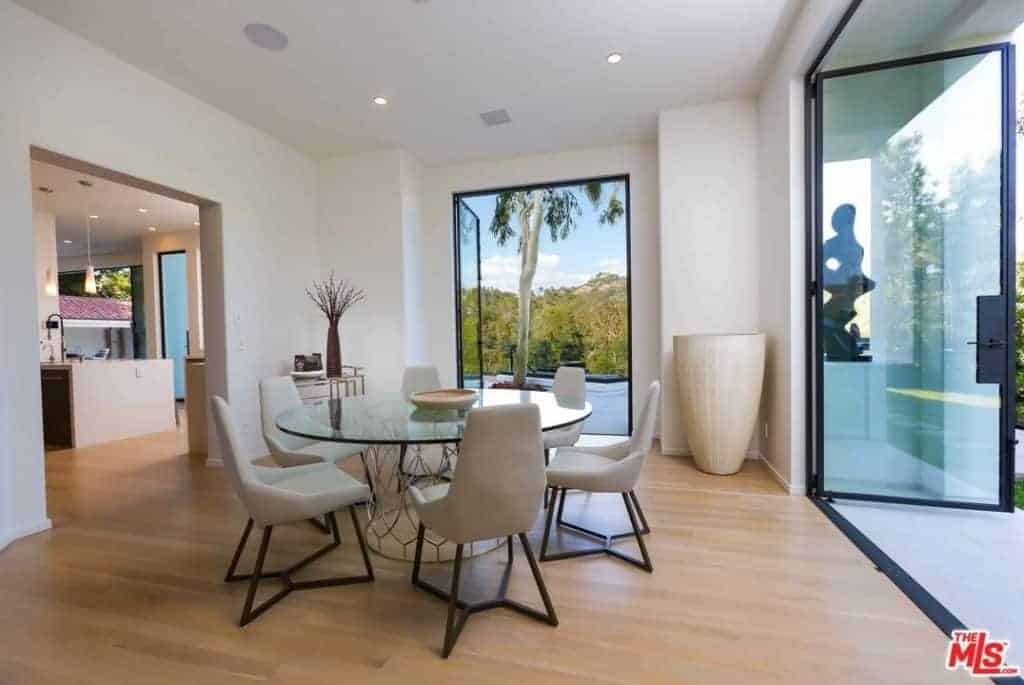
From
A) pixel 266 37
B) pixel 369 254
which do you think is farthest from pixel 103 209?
pixel 266 37

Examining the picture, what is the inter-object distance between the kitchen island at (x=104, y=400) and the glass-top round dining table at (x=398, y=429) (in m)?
3.92

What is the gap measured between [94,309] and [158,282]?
946 millimetres

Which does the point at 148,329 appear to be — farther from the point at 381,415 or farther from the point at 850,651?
the point at 850,651

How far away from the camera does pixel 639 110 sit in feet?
13.3

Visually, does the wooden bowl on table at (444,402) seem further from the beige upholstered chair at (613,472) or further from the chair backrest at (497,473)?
the chair backrest at (497,473)

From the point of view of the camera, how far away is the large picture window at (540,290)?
17.4 ft

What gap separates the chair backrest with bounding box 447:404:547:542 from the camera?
1.57 m

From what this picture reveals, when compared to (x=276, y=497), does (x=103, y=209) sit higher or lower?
higher

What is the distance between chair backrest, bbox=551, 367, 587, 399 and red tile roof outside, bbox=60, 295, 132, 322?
7531mm

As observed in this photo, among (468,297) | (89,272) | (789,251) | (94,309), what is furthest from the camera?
(94,309)

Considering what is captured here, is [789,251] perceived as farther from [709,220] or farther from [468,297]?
[468,297]

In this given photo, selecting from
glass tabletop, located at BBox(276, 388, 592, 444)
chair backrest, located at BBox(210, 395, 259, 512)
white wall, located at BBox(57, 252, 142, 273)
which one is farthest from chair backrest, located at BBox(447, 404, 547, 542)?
white wall, located at BBox(57, 252, 142, 273)

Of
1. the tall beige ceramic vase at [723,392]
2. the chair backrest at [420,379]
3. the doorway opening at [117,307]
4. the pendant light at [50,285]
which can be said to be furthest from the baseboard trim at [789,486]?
the pendant light at [50,285]

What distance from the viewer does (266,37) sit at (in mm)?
2984
